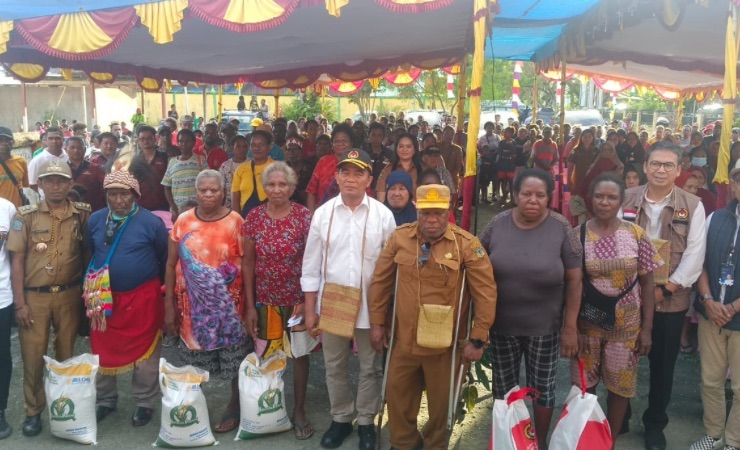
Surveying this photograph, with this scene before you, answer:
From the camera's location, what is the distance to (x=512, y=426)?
2.84 m

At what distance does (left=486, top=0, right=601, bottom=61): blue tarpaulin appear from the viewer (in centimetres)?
615

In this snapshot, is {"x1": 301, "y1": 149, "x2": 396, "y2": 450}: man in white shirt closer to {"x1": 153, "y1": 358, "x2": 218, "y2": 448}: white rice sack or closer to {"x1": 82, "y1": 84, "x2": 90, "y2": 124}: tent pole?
{"x1": 153, "y1": 358, "x2": 218, "y2": 448}: white rice sack

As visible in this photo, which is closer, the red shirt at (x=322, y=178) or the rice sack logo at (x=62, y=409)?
the rice sack logo at (x=62, y=409)

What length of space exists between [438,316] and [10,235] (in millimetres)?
2637

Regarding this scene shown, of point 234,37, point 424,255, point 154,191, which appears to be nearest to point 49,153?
point 154,191

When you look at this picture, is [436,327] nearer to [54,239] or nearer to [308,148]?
[54,239]

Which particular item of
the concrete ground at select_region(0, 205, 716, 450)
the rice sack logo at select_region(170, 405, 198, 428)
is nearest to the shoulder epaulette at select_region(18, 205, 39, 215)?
the concrete ground at select_region(0, 205, 716, 450)

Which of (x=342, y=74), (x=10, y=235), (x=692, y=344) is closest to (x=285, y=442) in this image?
(x=10, y=235)

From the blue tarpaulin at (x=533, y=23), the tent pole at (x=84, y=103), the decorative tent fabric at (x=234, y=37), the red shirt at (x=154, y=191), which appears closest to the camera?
the decorative tent fabric at (x=234, y=37)

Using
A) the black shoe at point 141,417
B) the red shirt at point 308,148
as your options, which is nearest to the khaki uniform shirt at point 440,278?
the black shoe at point 141,417

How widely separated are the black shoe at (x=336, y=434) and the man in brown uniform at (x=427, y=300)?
41 cm

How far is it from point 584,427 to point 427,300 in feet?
3.17

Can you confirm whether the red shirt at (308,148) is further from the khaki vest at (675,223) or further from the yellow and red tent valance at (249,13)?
the khaki vest at (675,223)

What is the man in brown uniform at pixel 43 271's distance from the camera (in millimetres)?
3572
